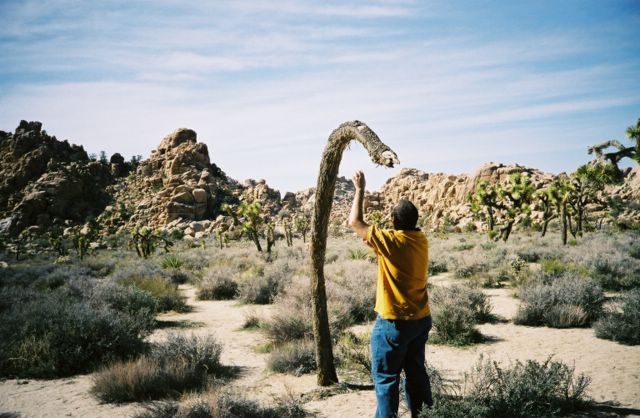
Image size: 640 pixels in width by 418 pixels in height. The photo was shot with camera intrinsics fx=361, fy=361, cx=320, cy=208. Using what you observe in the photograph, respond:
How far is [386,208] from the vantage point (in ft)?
361

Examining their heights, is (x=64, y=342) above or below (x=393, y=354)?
below

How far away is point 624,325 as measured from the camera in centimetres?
709

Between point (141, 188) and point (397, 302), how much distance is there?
95.8 m

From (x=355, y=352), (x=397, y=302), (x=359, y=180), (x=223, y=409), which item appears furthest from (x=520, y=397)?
(x=223, y=409)

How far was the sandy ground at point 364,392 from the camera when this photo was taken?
5.06 metres

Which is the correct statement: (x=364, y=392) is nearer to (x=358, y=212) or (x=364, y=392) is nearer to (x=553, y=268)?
(x=358, y=212)

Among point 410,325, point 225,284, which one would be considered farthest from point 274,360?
point 225,284

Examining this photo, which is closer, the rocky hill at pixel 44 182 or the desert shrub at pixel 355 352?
the desert shrub at pixel 355 352

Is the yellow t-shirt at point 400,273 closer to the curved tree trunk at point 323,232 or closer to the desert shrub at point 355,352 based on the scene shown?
the curved tree trunk at point 323,232

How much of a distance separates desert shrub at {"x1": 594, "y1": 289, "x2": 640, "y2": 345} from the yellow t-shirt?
6245mm

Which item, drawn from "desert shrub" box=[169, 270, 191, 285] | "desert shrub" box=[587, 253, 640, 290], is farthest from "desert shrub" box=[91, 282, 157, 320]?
"desert shrub" box=[587, 253, 640, 290]

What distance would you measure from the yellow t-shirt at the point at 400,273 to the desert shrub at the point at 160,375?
3678 mm

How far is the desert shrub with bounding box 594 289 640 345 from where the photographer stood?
6.99 m

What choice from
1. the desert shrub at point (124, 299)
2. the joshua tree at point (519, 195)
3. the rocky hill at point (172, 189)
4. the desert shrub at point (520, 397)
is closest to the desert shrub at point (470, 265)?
the desert shrub at point (520, 397)
